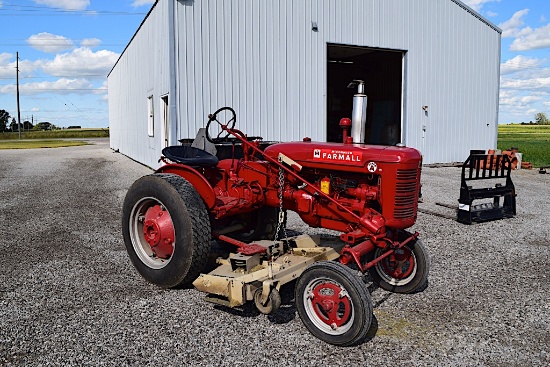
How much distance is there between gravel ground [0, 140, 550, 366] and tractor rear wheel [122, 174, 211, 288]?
0.68 feet

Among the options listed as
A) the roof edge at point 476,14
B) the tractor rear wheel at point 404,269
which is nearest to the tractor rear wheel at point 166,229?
the tractor rear wheel at point 404,269

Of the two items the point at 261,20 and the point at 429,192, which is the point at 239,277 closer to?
the point at 429,192

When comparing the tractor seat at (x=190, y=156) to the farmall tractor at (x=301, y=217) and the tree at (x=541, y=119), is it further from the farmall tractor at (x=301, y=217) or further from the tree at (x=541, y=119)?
the tree at (x=541, y=119)

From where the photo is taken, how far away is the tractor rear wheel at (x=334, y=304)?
303cm

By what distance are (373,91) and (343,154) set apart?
17976 millimetres

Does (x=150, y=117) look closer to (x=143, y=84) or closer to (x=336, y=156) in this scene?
(x=143, y=84)

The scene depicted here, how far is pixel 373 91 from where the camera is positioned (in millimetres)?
20844

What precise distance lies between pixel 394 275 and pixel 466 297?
0.62m

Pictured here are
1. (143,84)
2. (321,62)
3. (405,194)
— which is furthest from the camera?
(143,84)

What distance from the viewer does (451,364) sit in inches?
115

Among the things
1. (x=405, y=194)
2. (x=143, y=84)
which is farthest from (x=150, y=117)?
(x=405, y=194)

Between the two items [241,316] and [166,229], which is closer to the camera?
[241,316]

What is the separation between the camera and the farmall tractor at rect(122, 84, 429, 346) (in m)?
3.29

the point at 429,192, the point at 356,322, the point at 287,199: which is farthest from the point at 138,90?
the point at 356,322
